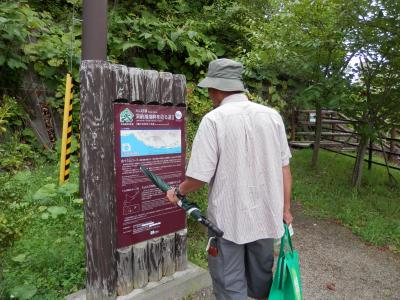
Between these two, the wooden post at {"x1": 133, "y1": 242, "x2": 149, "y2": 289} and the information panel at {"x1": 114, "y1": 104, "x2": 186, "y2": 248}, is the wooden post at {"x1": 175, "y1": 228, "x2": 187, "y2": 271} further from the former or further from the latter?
the wooden post at {"x1": 133, "y1": 242, "x2": 149, "y2": 289}

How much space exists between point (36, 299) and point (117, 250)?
68 cm

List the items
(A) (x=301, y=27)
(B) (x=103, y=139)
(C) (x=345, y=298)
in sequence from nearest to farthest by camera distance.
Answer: (B) (x=103, y=139)
(C) (x=345, y=298)
(A) (x=301, y=27)

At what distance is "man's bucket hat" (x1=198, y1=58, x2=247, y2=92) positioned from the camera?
233 centimetres

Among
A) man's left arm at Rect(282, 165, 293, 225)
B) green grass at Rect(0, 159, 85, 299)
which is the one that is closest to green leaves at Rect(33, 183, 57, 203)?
green grass at Rect(0, 159, 85, 299)

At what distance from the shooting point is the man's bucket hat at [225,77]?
233cm

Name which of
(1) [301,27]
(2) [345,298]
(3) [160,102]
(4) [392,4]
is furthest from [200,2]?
(2) [345,298]

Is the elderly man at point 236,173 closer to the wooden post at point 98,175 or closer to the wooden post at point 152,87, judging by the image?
the wooden post at point 98,175

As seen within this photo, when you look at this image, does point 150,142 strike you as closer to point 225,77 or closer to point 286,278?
point 225,77

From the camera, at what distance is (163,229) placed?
3.13 meters

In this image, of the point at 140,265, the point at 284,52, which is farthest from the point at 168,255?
the point at 284,52

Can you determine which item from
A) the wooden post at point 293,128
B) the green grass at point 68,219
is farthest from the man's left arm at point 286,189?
the wooden post at point 293,128

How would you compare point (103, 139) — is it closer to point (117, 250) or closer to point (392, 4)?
point (117, 250)

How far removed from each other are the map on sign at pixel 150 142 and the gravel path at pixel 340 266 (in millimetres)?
1352

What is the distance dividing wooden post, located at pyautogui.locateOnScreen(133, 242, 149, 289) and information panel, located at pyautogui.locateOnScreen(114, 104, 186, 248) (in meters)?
0.07
